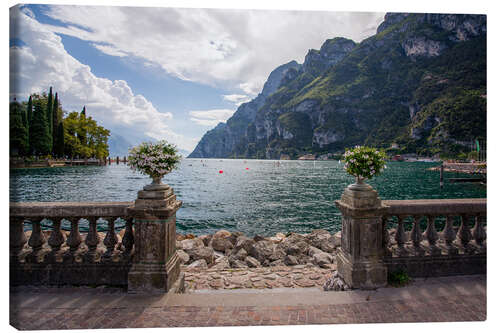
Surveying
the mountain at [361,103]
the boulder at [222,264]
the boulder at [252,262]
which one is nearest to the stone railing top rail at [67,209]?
the boulder at [222,264]

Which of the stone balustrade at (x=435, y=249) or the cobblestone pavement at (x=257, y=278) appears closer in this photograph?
the stone balustrade at (x=435, y=249)

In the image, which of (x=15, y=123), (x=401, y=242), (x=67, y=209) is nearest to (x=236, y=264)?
(x=401, y=242)

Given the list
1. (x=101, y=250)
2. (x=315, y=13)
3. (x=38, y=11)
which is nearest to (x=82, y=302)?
(x=101, y=250)

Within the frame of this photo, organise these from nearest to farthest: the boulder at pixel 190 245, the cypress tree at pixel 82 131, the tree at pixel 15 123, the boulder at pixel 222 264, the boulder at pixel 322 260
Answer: the tree at pixel 15 123 → the boulder at pixel 322 260 → the boulder at pixel 222 264 → the boulder at pixel 190 245 → the cypress tree at pixel 82 131

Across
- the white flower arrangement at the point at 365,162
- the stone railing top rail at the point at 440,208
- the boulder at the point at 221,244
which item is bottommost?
the boulder at the point at 221,244

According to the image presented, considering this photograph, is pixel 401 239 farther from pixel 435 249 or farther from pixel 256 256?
pixel 256 256

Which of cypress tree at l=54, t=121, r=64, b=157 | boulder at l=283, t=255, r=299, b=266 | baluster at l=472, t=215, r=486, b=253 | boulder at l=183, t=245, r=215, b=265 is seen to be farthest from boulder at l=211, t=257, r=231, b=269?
cypress tree at l=54, t=121, r=64, b=157

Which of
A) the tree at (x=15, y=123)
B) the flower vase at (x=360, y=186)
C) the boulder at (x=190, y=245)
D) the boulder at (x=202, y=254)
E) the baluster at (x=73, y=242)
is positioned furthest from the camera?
the boulder at (x=190, y=245)

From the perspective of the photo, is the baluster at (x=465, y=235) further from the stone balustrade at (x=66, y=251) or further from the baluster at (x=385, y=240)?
the stone balustrade at (x=66, y=251)

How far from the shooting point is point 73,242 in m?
3.30

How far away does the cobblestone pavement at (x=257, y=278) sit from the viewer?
4.08m

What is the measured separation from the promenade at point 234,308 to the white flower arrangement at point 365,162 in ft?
5.18

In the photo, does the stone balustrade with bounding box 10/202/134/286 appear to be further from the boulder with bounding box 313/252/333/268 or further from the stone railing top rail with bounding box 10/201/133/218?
the boulder with bounding box 313/252/333/268

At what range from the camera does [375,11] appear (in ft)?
11.6
